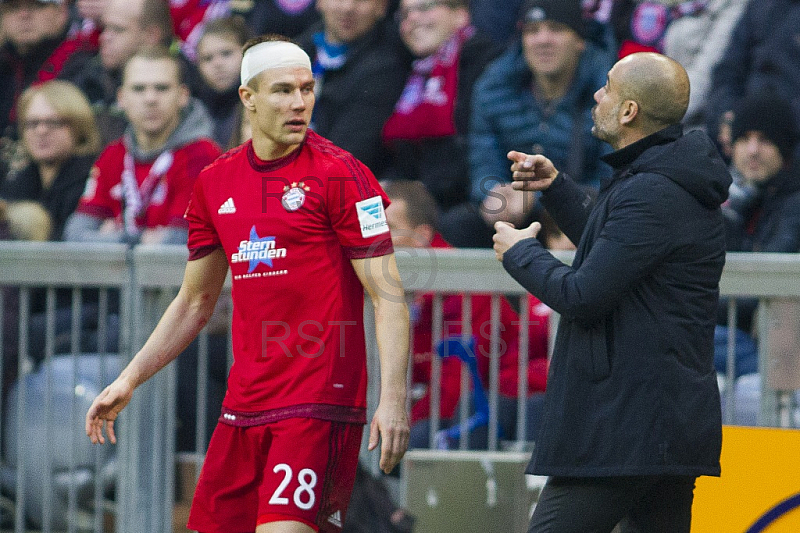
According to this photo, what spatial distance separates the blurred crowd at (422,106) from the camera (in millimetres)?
6797

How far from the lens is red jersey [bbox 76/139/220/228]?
746cm

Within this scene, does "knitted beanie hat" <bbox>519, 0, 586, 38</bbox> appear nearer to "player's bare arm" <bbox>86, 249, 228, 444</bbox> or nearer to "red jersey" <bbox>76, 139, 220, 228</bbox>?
"red jersey" <bbox>76, 139, 220, 228</bbox>

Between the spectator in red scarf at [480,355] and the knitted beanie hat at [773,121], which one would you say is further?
the knitted beanie hat at [773,121]

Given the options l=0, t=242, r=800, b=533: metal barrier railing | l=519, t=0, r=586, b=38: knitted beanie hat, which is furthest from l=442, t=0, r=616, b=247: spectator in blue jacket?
l=0, t=242, r=800, b=533: metal barrier railing

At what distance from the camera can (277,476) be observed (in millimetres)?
3770

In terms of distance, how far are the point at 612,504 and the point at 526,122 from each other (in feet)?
13.3

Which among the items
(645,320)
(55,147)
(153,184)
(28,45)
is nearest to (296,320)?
(645,320)

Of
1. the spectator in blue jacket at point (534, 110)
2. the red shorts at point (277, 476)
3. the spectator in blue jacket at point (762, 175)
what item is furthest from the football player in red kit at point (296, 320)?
the spectator in blue jacket at point (762, 175)

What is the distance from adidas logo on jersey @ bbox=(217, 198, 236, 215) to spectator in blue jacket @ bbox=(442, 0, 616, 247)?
10.2ft

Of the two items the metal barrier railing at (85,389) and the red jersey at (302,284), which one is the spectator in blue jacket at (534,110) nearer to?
the metal barrier railing at (85,389)

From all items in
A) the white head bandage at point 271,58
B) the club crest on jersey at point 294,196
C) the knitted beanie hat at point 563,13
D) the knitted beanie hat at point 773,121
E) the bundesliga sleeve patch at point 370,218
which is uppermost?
the knitted beanie hat at point 563,13

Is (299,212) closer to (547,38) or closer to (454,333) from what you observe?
(454,333)

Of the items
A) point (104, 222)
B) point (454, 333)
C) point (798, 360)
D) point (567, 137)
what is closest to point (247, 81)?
point (454, 333)

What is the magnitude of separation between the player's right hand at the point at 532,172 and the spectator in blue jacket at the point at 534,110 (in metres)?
2.74
